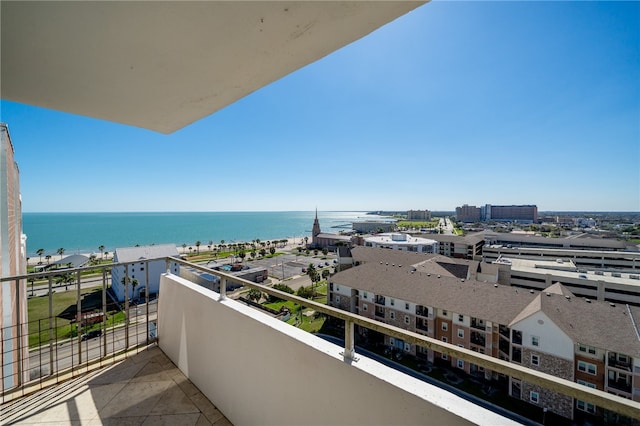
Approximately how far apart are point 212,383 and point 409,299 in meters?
12.4

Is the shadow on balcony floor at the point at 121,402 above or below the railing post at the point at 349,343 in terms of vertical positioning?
below

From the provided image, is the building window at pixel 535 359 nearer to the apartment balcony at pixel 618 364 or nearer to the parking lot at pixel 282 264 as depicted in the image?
the apartment balcony at pixel 618 364

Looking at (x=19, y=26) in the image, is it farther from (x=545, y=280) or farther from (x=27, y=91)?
(x=545, y=280)

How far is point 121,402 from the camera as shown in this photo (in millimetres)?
2045

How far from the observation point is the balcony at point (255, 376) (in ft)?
3.02

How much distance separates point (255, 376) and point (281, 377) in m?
0.30

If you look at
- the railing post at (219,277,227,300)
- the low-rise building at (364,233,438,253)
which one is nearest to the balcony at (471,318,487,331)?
the railing post at (219,277,227,300)

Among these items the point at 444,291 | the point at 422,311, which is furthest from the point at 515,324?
the point at 422,311

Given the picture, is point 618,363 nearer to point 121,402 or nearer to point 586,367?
point 586,367

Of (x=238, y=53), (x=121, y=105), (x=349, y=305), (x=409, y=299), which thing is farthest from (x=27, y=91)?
(x=349, y=305)

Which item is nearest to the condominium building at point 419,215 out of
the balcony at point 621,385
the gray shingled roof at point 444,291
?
the gray shingled roof at point 444,291

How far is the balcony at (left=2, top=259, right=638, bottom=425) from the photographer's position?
3.02 feet

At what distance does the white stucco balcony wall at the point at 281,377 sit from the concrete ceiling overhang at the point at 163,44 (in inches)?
61.9

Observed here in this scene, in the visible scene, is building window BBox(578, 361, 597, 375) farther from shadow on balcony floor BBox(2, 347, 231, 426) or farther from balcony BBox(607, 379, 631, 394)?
shadow on balcony floor BBox(2, 347, 231, 426)
